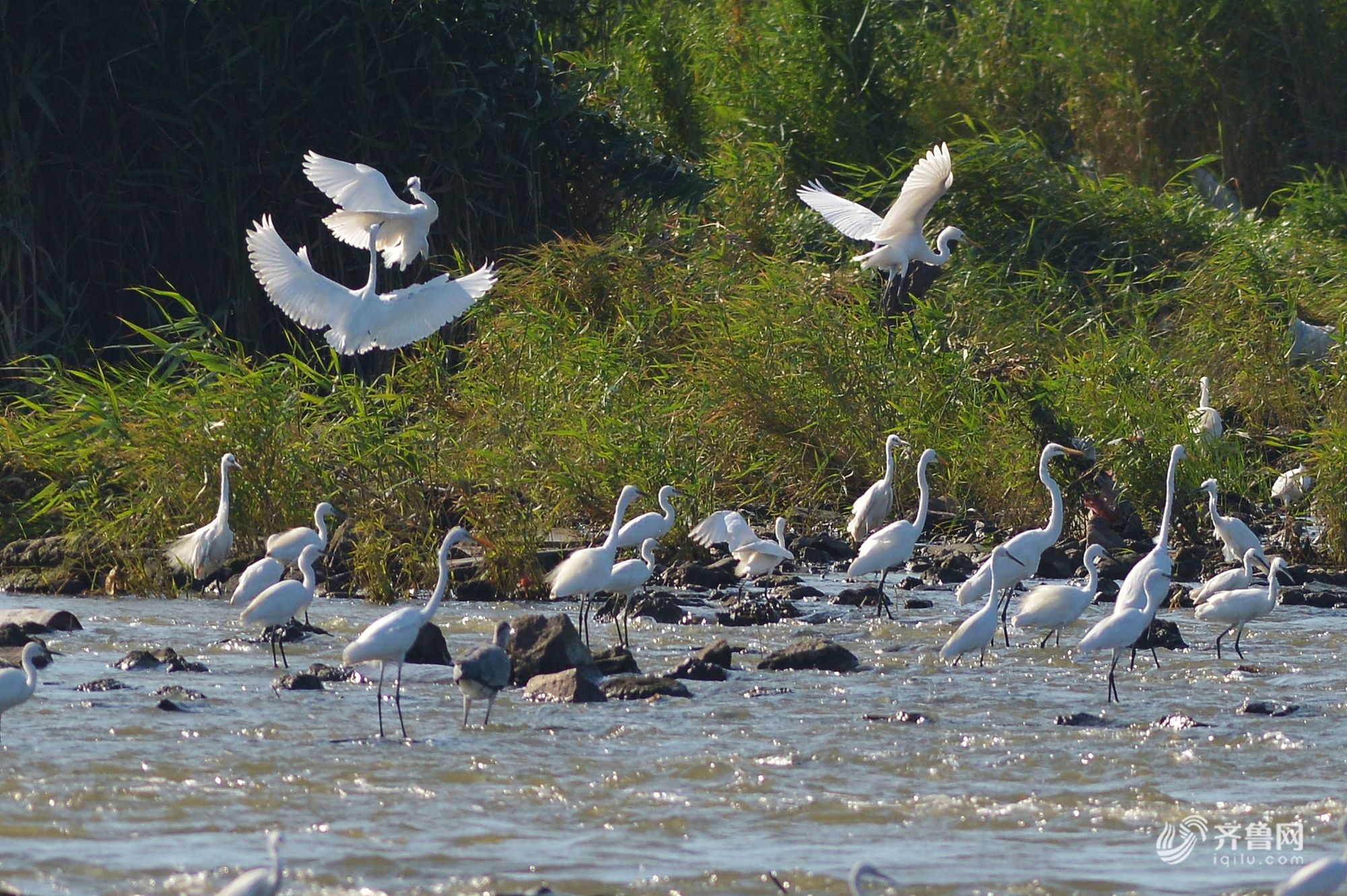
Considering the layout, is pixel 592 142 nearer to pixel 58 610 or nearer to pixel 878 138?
pixel 878 138

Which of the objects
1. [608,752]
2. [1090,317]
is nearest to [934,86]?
[1090,317]

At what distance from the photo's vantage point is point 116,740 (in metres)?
6.14

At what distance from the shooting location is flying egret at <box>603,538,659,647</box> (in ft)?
26.5

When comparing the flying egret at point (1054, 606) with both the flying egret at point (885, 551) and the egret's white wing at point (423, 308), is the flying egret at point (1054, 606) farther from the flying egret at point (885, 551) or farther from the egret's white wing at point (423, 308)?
the egret's white wing at point (423, 308)

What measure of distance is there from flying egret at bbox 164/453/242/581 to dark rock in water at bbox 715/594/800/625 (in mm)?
2471

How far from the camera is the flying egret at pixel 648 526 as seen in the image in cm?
878

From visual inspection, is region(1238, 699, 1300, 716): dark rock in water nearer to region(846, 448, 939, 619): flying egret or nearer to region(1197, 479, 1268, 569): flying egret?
region(846, 448, 939, 619): flying egret

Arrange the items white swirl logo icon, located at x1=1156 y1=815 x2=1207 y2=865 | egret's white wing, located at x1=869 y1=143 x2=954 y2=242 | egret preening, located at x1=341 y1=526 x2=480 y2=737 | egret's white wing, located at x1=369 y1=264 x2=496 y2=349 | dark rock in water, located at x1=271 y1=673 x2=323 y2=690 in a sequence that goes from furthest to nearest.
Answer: egret's white wing, located at x1=869 y1=143 x2=954 y2=242 < egret's white wing, located at x1=369 y1=264 x2=496 y2=349 < dark rock in water, located at x1=271 y1=673 x2=323 y2=690 < egret preening, located at x1=341 y1=526 x2=480 y2=737 < white swirl logo icon, located at x1=1156 y1=815 x2=1207 y2=865

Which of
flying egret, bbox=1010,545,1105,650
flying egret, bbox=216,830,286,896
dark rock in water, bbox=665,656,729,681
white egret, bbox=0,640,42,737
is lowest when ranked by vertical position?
flying egret, bbox=216,830,286,896

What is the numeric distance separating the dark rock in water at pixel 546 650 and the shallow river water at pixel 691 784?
0.78ft

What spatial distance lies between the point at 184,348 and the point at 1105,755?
6768 mm

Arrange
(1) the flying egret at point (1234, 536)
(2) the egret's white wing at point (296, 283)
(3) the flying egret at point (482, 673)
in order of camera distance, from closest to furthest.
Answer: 1. (3) the flying egret at point (482, 673)
2. (1) the flying egret at point (1234, 536)
3. (2) the egret's white wing at point (296, 283)

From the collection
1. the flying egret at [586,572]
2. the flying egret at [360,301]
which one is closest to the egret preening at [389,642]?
the flying egret at [586,572]

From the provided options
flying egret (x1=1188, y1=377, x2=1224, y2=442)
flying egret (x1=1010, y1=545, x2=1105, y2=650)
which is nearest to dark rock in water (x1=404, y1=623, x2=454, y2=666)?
flying egret (x1=1010, y1=545, x2=1105, y2=650)
